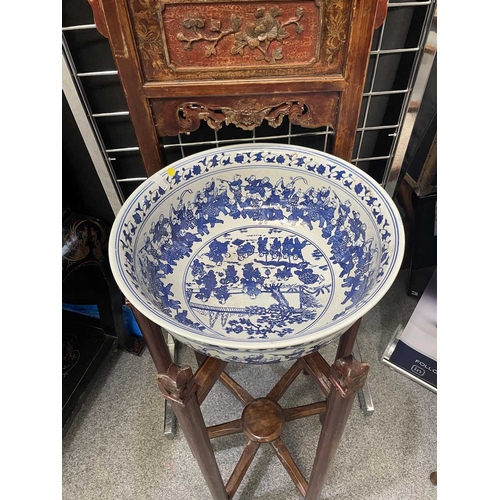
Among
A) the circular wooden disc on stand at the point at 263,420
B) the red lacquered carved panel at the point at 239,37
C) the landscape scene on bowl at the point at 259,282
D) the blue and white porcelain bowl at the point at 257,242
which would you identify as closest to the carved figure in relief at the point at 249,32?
the red lacquered carved panel at the point at 239,37

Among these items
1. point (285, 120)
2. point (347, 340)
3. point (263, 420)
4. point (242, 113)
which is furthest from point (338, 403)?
point (285, 120)

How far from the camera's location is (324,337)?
578mm

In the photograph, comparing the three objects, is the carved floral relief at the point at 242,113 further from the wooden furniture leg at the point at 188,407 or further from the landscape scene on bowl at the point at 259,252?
the wooden furniture leg at the point at 188,407

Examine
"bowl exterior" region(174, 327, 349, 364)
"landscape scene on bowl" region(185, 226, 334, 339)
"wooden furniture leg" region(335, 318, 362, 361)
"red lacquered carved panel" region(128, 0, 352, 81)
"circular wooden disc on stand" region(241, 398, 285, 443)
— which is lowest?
"circular wooden disc on stand" region(241, 398, 285, 443)

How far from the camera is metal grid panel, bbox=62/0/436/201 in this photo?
0.88 metres

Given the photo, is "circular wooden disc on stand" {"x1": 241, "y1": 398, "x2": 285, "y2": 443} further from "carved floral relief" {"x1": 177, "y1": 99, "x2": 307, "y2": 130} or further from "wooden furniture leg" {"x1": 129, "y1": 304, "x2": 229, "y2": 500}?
"carved floral relief" {"x1": 177, "y1": 99, "x2": 307, "y2": 130}

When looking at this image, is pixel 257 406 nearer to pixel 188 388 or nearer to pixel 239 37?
pixel 188 388

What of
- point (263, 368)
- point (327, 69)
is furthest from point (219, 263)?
point (263, 368)

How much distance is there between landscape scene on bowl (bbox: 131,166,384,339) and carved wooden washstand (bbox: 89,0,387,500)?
0.08 m

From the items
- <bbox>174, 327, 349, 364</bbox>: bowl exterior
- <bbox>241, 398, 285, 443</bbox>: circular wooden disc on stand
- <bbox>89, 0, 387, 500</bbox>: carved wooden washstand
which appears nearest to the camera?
<bbox>174, 327, 349, 364</bbox>: bowl exterior

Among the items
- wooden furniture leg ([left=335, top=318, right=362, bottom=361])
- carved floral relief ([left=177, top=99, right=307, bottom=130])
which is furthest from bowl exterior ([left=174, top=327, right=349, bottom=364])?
carved floral relief ([left=177, top=99, right=307, bottom=130])

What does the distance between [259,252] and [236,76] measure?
1.07ft

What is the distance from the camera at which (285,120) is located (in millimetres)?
1060

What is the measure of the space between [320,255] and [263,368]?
0.62 m
